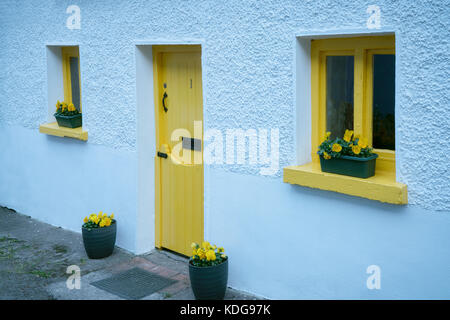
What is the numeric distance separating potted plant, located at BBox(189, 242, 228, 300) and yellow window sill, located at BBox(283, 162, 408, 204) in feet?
3.24

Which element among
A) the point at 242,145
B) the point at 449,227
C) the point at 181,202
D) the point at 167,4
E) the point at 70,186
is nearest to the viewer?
the point at 449,227

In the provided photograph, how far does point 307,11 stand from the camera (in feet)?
14.0

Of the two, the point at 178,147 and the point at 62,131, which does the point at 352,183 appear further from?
the point at 62,131

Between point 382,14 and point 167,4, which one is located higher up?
point 167,4

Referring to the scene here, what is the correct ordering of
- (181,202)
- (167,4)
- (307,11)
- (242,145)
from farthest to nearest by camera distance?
(181,202) → (167,4) → (242,145) → (307,11)

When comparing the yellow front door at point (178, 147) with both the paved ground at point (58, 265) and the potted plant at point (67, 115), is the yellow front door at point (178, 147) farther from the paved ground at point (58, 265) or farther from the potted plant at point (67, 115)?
the potted plant at point (67, 115)

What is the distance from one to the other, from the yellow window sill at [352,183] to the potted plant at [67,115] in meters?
3.43

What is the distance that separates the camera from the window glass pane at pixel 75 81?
23.9ft

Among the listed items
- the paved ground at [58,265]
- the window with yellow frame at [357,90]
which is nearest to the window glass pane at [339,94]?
the window with yellow frame at [357,90]

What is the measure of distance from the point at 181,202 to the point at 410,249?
273cm

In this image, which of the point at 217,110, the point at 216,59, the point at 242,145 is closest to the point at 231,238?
the point at 242,145

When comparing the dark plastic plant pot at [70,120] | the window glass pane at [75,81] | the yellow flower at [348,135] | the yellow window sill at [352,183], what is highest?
the window glass pane at [75,81]

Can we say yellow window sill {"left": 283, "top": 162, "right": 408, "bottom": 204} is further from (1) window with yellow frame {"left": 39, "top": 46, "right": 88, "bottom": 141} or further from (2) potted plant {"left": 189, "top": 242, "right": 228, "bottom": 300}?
(1) window with yellow frame {"left": 39, "top": 46, "right": 88, "bottom": 141}
